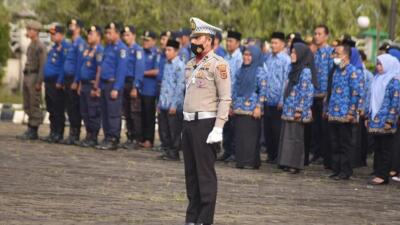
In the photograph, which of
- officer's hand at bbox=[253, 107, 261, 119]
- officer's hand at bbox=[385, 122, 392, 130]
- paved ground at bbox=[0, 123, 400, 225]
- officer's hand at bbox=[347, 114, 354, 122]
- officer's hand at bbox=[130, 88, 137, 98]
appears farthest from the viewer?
officer's hand at bbox=[130, 88, 137, 98]

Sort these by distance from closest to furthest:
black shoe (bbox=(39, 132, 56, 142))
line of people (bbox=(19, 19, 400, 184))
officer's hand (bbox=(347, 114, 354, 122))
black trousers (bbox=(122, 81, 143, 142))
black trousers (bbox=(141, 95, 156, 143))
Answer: officer's hand (bbox=(347, 114, 354, 122))
line of people (bbox=(19, 19, 400, 184))
black trousers (bbox=(141, 95, 156, 143))
black trousers (bbox=(122, 81, 143, 142))
black shoe (bbox=(39, 132, 56, 142))

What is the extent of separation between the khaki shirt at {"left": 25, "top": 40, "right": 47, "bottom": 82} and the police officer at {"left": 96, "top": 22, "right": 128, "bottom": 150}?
157cm

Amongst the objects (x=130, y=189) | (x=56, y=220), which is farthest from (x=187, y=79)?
(x=130, y=189)

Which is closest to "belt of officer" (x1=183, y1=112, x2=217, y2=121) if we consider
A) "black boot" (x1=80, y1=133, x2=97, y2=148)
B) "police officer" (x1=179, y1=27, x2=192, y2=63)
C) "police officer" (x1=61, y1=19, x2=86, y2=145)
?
"police officer" (x1=179, y1=27, x2=192, y2=63)

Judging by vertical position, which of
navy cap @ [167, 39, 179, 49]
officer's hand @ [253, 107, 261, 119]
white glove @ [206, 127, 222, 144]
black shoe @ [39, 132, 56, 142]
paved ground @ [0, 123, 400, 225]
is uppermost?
navy cap @ [167, 39, 179, 49]

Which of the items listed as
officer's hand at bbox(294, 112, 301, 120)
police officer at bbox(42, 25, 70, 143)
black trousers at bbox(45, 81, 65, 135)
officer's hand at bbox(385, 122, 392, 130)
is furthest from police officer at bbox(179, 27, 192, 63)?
officer's hand at bbox(385, 122, 392, 130)

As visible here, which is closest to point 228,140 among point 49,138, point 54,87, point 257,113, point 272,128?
point 272,128

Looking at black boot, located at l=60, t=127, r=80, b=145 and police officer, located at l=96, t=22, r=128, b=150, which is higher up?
police officer, located at l=96, t=22, r=128, b=150

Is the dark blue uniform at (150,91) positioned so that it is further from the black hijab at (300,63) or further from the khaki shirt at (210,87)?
the khaki shirt at (210,87)

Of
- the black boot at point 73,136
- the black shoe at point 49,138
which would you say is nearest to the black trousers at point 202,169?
the black boot at point 73,136

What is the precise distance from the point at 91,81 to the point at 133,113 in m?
1.62

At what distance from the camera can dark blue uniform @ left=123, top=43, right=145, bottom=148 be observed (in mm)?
21266

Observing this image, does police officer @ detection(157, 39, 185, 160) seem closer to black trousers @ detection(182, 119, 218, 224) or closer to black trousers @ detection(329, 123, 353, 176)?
black trousers @ detection(329, 123, 353, 176)

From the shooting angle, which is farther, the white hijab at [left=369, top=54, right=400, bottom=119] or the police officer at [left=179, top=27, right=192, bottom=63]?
the police officer at [left=179, top=27, right=192, bottom=63]
